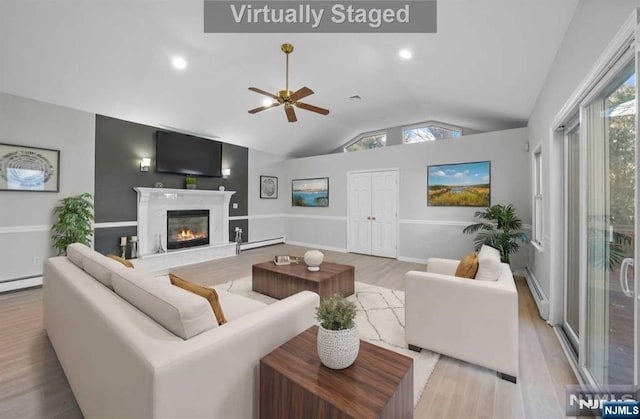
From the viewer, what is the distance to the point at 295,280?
3.32 m

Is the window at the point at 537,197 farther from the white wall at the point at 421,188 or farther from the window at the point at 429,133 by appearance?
the window at the point at 429,133

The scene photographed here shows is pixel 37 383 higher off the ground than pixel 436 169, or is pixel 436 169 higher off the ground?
pixel 436 169

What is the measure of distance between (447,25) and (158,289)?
3.27m

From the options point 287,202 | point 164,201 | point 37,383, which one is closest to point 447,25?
point 37,383

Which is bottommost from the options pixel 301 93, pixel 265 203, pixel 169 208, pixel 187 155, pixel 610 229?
pixel 610 229

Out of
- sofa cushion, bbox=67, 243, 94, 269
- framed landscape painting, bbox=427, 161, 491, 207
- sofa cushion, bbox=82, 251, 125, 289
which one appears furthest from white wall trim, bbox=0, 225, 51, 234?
framed landscape painting, bbox=427, 161, 491, 207

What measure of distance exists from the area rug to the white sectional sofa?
1.07 m

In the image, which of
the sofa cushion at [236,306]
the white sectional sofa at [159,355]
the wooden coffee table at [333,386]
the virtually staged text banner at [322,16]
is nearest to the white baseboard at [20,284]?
the white sectional sofa at [159,355]

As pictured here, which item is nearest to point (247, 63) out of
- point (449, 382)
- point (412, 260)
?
point (449, 382)

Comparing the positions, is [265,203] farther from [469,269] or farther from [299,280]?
[469,269]

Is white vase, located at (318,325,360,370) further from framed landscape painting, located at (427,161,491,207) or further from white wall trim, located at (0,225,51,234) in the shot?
white wall trim, located at (0,225,51,234)

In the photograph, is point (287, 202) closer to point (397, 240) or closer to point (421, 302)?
point (397, 240)

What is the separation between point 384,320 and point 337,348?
76.7 inches

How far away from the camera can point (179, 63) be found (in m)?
3.91
